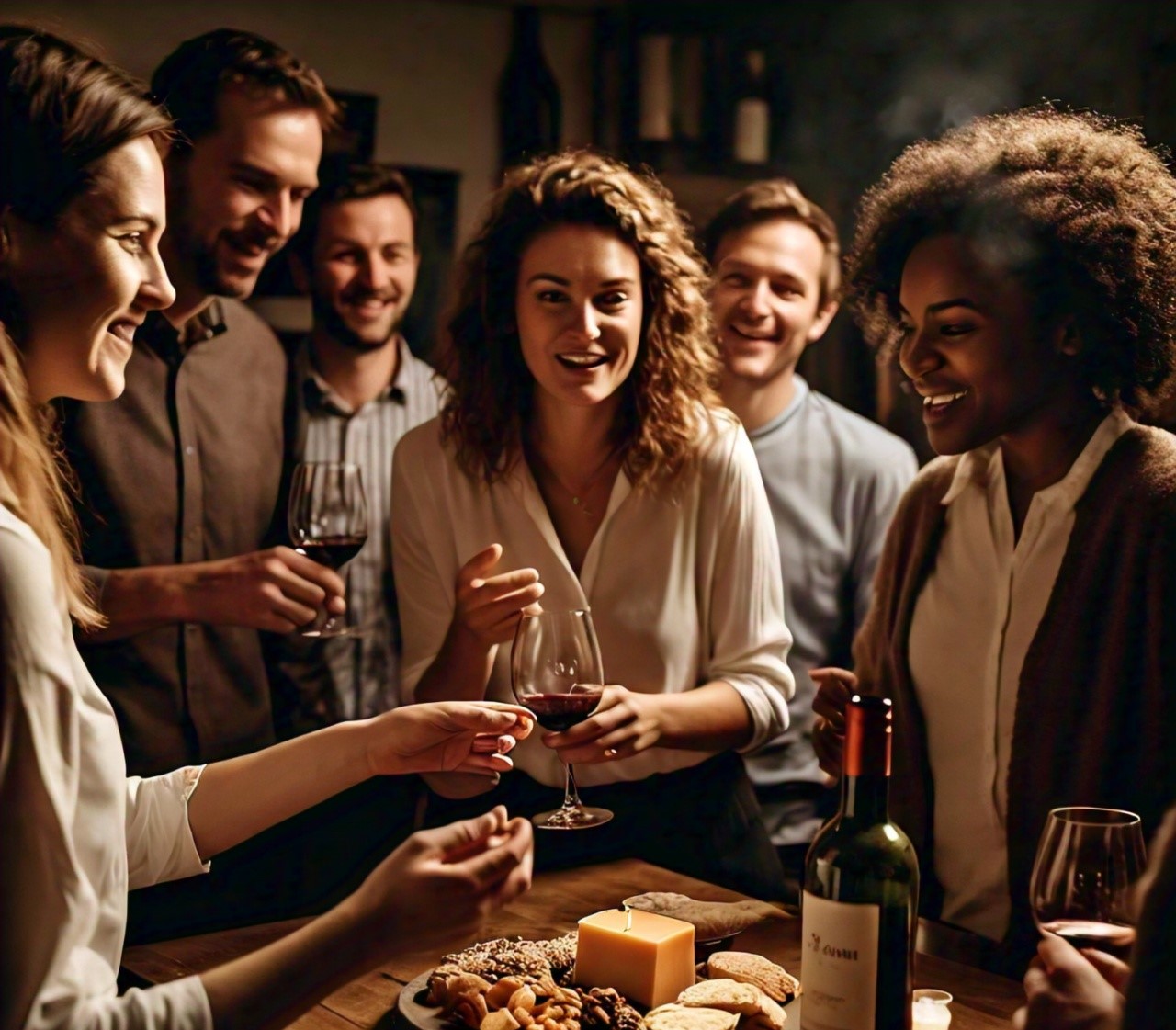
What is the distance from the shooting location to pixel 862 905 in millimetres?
1136

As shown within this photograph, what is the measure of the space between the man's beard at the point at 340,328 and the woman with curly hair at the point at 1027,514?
1383 millimetres

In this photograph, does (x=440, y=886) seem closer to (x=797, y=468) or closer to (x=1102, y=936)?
(x=1102, y=936)

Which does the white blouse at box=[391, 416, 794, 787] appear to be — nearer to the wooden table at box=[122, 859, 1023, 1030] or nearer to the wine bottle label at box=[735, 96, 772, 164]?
the wooden table at box=[122, 859, 1023, 1030]

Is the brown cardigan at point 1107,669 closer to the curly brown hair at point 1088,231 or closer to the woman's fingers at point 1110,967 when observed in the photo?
the curly brown hair at point 1088,231

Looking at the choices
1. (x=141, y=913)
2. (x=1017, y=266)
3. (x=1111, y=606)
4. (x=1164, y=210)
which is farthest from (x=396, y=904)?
(x=141, y=913)

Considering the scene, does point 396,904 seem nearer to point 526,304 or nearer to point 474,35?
point 526,304

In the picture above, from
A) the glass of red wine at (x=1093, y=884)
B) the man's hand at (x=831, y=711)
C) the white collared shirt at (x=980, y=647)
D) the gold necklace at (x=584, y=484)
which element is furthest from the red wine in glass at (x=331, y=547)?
the glass of red wine at (x=1093, y=884)

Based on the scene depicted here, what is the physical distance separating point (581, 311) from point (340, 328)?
954 mm

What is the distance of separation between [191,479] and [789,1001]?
177 centimetres

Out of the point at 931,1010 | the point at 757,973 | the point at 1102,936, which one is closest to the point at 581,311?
the point at 757,973

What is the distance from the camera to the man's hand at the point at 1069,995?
0.97 meters

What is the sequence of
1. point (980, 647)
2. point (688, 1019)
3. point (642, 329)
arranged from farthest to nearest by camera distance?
point (642, 329)
point (980, 647)
point (688, 1019)

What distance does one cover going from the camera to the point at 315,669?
2979mm

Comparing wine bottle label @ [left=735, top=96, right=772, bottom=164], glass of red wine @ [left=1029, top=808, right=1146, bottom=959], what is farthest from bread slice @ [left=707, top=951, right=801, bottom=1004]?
wine bottle label @ [left=735, top=96, right=772, bottom=164]
